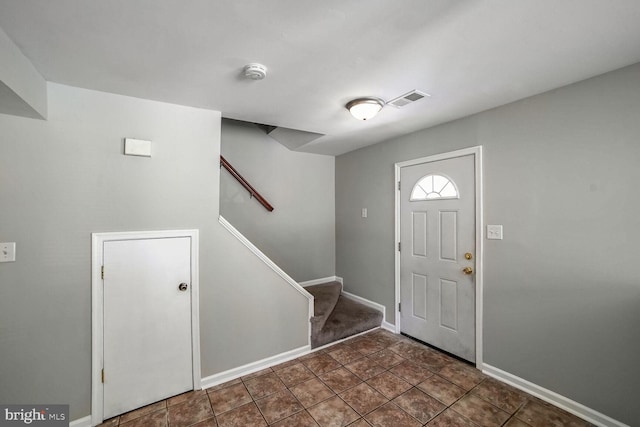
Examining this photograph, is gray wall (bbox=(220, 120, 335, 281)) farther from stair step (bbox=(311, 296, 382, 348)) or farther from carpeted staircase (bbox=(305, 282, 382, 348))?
stair step (bbox=(311, 296, 382, 348))

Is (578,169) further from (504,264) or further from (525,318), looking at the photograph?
(525,318)

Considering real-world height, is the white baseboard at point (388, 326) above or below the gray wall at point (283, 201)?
below

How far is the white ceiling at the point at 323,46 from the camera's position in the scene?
44.9 inches

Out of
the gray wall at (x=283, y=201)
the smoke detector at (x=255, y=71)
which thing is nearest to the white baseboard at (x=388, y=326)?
the gray wall at (x=283, y=201)

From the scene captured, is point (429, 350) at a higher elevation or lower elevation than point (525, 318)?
lower

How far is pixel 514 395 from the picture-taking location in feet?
6.56

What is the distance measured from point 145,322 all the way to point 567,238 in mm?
3091


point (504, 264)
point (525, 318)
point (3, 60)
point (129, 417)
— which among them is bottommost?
point (129, 417)

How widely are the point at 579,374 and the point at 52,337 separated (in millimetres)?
3501

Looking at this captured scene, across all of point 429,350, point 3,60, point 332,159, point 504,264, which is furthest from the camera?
point 332,159

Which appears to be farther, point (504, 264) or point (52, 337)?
point (504, 264)

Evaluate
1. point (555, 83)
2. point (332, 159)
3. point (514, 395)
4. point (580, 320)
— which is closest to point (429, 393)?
point (514, 395)

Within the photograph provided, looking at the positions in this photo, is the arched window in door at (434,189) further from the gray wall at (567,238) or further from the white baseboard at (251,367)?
the white baseboard at (251,367)

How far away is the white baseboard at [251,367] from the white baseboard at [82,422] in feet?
2.28
